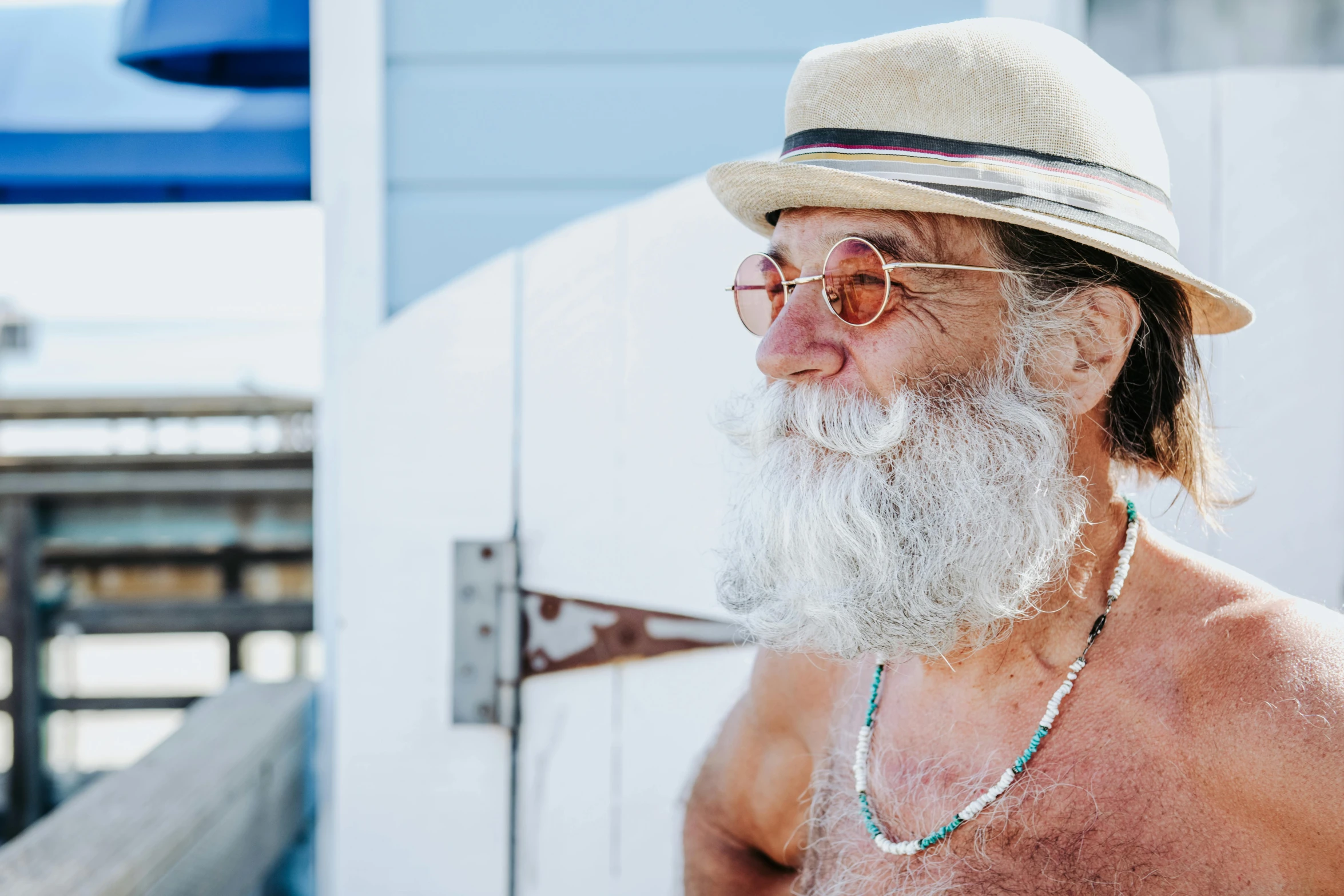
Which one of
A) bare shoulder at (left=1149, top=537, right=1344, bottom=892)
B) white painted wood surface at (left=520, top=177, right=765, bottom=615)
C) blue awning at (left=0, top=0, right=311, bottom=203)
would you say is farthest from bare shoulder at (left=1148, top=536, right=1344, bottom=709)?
blue awning at (left=0, top=0, right=311, bottom=203)

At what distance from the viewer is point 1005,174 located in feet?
3.01

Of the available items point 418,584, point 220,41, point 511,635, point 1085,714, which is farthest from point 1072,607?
point 220,41

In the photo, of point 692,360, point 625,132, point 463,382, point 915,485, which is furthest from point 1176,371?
point 463,382

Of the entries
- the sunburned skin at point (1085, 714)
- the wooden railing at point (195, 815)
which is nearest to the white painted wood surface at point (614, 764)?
the sunburned skin at point (1085, 714)

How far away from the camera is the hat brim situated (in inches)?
35.7

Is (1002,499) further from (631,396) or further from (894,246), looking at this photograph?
(631,396)

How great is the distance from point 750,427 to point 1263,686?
0.53 metres

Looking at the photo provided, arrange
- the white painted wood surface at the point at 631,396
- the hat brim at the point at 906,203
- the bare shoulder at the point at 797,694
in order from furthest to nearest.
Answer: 1. the white painted wood surface at the point at 631,396
2. the bare shoulder at the point at 797,694
3. the hat brim at the point at 906,203

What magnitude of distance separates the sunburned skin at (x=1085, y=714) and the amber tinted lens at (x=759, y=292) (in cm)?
2

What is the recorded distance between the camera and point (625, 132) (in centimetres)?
162

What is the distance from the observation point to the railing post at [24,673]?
2.32m

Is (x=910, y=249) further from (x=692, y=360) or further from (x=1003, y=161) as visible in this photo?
(x=692, y=360)

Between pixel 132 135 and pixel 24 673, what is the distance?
4.46 feet

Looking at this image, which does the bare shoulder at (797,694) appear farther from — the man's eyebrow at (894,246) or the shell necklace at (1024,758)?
the man's eyebrow at (894,246)
